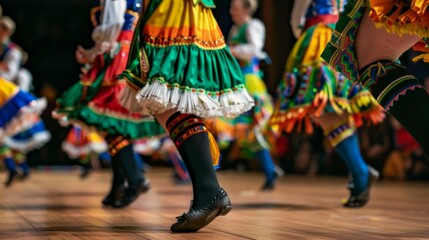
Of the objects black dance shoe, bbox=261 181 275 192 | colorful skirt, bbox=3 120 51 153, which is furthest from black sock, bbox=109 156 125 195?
colorful skirt, bbox=3 120 51 153

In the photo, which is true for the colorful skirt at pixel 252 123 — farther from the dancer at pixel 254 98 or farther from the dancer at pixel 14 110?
the dancer at pixel 14 110

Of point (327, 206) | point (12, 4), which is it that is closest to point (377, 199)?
point (327, 206)

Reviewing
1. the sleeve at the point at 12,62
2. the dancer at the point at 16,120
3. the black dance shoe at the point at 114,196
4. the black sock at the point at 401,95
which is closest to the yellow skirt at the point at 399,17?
the black sock at the point at 401,95

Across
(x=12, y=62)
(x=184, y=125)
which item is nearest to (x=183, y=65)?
(x=184, y=125)

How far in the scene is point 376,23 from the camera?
1876 millimetres

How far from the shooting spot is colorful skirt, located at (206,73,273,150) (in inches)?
224

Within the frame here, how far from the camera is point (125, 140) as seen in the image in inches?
148

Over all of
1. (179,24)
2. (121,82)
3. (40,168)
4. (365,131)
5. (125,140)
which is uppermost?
(179,24)

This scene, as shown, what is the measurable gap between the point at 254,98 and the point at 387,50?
369 centimetres

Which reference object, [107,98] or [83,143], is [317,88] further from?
[83,143]

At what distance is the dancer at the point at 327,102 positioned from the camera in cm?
371

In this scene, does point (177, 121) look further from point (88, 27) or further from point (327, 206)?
point (88, 27)

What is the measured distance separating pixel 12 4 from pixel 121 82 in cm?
1034

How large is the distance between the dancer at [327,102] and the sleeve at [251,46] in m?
1.59
